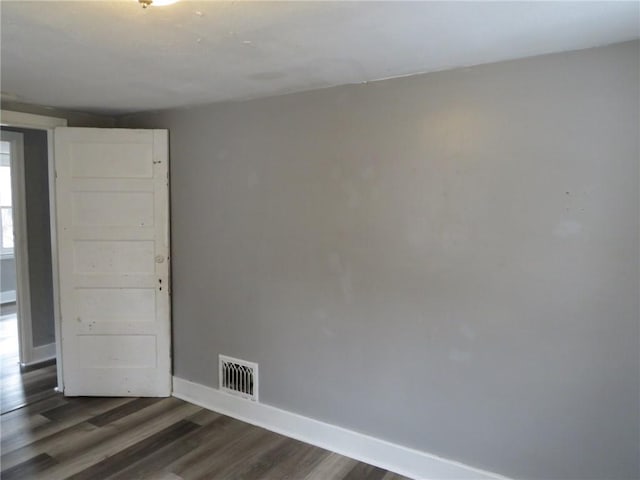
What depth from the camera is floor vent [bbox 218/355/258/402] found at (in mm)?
2949

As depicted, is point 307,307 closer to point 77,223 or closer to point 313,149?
point 313,149

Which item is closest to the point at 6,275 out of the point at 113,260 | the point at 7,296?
the point at 7,296

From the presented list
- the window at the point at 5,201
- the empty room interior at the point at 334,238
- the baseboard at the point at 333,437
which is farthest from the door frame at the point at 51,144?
the window at the point at 5,201

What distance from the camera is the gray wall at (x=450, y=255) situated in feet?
6.10

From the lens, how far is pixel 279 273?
9.10ft

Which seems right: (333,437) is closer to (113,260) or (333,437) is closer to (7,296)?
(113,260)

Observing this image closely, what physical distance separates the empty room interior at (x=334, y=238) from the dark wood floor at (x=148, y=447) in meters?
0.02

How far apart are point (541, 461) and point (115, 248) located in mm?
3079

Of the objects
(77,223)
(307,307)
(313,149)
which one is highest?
(313,149)

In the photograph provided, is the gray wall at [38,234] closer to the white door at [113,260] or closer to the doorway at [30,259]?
the doorway at [30,259]

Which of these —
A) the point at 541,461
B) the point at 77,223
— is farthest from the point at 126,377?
the point at 541,461

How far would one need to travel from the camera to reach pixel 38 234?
4.05 meters

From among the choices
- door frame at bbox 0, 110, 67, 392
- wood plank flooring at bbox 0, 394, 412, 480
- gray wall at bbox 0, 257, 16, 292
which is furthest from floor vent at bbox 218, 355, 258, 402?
gray wall at bbox 0, 257, 16, 292

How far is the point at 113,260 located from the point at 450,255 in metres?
2.50
